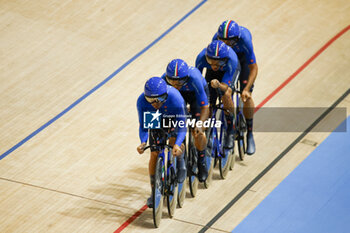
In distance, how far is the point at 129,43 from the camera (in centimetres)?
962

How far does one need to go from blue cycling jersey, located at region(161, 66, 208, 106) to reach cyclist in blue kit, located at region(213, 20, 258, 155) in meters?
0.67

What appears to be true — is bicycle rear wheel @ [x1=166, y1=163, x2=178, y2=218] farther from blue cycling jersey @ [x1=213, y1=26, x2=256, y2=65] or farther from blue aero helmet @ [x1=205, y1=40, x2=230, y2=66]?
blue cycling jersey @ [x1=213, y1=26, x2=256, y2=65]

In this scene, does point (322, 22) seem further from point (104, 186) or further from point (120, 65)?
point (104, 186)

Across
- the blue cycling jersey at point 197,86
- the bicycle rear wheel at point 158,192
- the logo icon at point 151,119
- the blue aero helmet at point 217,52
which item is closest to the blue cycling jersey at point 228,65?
the blue aero helmet at point 217,52

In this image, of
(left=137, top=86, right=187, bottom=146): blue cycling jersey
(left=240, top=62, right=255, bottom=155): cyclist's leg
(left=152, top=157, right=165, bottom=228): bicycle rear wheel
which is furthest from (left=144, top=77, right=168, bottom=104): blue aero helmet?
(left=240, top=62, right=255, bottom=155): cyclist's leg

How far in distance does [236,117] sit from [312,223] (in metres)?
1.51

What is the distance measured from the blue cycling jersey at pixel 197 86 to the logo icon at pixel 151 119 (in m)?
0.53

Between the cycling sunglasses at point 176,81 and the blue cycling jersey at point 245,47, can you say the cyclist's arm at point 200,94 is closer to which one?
the cycling sunglasses at point 176,81

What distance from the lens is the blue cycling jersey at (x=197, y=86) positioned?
638 cm

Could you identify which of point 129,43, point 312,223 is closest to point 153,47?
point 129,43

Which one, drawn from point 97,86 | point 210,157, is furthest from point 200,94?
point 97,86

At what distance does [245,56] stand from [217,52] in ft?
2.63

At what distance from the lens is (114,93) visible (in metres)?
8.60

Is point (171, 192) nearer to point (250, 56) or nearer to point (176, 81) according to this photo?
point (176, 81)
